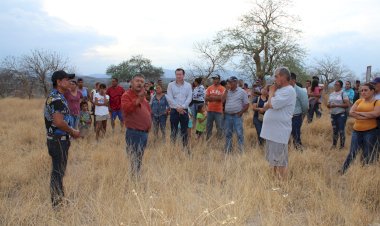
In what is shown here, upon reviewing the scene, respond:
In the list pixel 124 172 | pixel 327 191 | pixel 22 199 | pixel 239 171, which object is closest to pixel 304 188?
pixel 327 191

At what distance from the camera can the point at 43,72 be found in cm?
2709

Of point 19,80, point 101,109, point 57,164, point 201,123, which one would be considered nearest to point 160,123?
point 201,123

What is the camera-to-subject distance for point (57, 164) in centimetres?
420

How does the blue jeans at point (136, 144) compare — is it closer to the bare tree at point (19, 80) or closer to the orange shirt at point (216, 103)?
the orange shirt at point (216, 103)

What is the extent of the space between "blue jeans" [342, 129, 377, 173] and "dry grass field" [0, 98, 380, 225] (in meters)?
0.17

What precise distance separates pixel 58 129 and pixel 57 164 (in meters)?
0.43

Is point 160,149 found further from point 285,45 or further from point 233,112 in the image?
point 285,45

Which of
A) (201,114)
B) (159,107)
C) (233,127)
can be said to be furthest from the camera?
(201,114)

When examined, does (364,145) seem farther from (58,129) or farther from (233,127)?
A: (58,129)

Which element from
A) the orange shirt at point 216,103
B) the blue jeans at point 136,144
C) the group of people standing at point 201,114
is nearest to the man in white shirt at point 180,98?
the group of people standing at point 201,114

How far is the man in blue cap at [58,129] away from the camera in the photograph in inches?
158

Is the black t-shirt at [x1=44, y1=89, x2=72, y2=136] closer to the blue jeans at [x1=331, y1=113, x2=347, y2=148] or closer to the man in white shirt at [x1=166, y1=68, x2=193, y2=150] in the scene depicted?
the man in white shirt at [x1=166, y1=68, x2=193, y2=150]

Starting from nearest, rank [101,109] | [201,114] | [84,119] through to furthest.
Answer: [84,119]
[201,114]
[101,109]

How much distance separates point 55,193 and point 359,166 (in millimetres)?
4396
